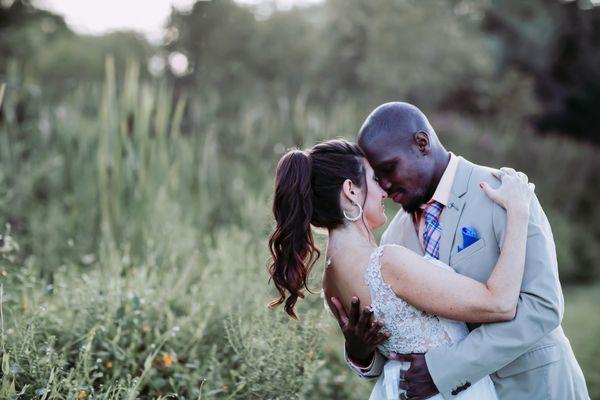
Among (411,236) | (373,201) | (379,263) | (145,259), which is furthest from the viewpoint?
(145,259)

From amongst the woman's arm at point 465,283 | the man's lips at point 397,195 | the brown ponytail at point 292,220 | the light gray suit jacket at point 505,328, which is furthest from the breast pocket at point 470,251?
the brown ponytail at point 292,220

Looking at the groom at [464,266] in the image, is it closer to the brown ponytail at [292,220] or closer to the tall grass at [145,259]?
the brown ponytail at [292,220]

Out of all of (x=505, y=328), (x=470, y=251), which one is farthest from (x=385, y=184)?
(x=505, y=328)

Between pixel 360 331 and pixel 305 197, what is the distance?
613 mm

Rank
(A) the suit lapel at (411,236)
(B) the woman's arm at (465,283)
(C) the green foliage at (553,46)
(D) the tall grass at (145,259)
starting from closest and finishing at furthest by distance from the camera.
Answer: (B) the woman's arm at (465,283) → (A) the suit lapel at (411,236) → (D) the tall grass at (145,259) → (C) the green foliage at (553,46)

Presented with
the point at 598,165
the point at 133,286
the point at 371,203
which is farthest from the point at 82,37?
the point at 371,203

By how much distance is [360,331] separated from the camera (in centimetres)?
276

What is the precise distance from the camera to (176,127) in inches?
247

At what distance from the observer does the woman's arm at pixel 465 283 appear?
8.33 ft

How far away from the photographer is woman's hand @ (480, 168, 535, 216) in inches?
105

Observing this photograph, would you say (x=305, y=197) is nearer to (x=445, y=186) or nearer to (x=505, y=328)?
(x=445, y=186)

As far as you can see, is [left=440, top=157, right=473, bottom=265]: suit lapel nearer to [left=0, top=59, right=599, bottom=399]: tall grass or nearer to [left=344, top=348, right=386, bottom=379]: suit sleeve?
[left=344, top=348, right=386, bottom=379]: suit sleeve

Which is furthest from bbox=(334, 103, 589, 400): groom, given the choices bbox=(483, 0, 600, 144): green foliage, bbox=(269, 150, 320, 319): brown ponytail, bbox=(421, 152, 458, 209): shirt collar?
bbox=(483, 0, 600, 144): green foliage

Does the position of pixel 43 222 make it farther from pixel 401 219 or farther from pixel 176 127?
pixel 401 219
